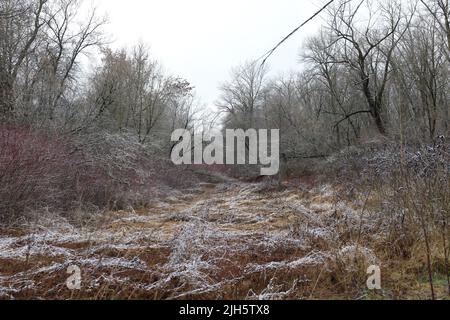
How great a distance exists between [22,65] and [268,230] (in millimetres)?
Answer: 11782

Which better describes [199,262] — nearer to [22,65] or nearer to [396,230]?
[396,230]

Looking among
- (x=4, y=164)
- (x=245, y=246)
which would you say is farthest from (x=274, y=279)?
(x=4, y=164)

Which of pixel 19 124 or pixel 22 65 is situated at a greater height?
pixel 22 65

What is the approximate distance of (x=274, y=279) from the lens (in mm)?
2914
